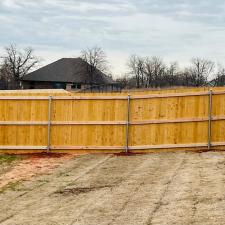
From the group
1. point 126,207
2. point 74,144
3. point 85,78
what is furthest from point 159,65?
point 126,207

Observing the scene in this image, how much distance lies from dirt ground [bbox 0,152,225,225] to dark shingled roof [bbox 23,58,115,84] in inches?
2315

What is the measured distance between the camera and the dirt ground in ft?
25.1

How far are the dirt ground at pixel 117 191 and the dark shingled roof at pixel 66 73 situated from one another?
58802 mm

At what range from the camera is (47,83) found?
74.4 m

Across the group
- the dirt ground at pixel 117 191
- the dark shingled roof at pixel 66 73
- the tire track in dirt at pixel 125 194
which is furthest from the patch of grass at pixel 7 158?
the dark shingled roof at pixel 66 73

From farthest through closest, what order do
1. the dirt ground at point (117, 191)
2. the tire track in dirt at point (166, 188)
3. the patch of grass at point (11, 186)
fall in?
the patch of grass at point (11, 186) → the dirt ground at point (117, 191) → the tire track in dirt at point (166, 188)

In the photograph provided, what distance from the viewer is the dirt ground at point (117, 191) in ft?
25.1

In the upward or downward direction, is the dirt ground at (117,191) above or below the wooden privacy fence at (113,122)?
below

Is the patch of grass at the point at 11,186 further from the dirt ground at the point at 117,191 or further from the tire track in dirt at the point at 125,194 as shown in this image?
the tire track in dirt at the point at 125,194

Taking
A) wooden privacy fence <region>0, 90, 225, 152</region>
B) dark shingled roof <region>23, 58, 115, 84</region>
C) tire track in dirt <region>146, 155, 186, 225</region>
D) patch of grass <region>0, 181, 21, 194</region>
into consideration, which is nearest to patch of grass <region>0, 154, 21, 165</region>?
wooden privacy fence <region>0, 90, 225, 152</region>

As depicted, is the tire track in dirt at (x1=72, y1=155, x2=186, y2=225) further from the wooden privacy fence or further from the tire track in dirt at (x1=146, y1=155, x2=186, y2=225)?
the wooden privacy fence

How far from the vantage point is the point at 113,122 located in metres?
16.4

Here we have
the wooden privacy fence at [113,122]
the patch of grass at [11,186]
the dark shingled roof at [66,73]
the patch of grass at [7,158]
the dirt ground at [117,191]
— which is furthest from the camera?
the dark shingled roof at [66,73]

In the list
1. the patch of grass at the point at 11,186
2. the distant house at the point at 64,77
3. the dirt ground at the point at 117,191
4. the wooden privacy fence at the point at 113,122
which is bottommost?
the patch of grass at the point at 11,186
